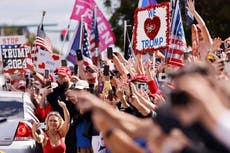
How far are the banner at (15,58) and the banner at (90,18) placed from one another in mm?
3166

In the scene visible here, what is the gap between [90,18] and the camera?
16938 mm

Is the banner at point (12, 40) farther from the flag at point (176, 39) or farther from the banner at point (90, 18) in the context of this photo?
the flag at point (176, 39)

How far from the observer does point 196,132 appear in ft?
11.0

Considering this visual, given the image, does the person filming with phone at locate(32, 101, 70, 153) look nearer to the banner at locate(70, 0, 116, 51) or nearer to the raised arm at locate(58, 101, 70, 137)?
the raised arm at locate(58, 101, 70, 137)

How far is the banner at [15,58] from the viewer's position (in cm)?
1969

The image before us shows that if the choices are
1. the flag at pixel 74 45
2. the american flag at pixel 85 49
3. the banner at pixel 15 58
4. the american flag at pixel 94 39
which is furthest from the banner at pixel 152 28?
the banner at pixel 15 58

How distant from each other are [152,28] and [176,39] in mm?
366

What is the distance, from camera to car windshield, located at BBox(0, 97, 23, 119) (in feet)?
A: 31.5

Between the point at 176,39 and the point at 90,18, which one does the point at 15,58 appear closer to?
the point at 90,18

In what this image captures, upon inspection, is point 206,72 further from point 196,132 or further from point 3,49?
point 3,49

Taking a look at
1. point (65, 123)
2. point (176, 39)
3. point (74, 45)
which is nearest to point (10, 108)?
point (65, 123)

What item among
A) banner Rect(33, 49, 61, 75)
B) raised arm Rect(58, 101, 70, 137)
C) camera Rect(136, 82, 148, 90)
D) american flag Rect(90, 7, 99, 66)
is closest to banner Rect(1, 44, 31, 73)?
banner Rect(33, 49, 61, 75)

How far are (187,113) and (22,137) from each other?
21.2 feet

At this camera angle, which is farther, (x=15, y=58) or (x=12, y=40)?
(x=12, y=40)
